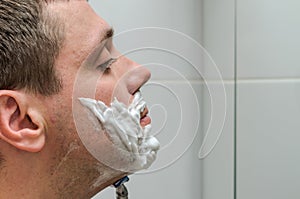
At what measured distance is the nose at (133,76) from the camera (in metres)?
0.64

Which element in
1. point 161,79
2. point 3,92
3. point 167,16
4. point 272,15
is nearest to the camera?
point 3,92

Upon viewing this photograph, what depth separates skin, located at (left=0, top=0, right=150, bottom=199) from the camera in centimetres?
58

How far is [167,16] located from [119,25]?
0.51ft

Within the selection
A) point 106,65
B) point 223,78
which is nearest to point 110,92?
point 106,65

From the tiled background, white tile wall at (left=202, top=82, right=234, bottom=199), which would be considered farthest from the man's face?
white tile wall at (left=202, top=82, right=234, bottom=199)

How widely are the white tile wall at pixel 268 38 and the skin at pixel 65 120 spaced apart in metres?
0.46

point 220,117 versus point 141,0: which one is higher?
point 141,0

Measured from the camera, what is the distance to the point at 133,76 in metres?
0.64

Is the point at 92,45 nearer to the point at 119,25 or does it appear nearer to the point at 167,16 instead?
the point at 119,25

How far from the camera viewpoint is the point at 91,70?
623 millimetres

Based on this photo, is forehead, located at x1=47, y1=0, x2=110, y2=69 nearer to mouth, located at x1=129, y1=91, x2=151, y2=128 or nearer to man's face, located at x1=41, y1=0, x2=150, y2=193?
man's face, located at x1=41, y1=0, x2=150, y2=193

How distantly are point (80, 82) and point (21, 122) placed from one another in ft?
0.35

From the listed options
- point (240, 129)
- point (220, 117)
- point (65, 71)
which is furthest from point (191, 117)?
point (65, 71)

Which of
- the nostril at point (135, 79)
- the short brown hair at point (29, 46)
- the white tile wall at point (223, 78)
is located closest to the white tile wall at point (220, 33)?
the white tile wall at point (223, 78)
